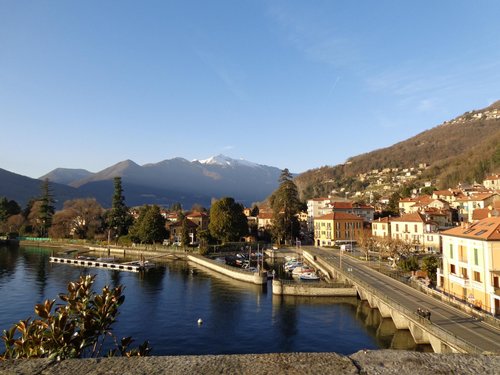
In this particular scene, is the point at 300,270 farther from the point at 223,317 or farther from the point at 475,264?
the point at 475,264

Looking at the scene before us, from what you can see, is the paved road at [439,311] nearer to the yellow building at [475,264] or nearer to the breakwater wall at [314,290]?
the breakwater wall at [314,290]

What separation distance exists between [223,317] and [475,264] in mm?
23899

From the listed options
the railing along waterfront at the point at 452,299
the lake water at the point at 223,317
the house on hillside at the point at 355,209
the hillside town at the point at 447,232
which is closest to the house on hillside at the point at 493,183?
the hillside town at the point at 447,232

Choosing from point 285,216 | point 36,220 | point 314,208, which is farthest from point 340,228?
point 36,220

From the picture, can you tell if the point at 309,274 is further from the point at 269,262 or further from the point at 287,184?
the point at 287,184

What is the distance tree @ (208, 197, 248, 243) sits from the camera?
290 ft

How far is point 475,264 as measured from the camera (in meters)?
30.9

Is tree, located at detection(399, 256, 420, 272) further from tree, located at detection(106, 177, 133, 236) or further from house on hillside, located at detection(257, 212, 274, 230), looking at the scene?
tree, located at detection(106, 177, 133, 236)

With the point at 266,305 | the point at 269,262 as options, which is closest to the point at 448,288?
the point at 266,305

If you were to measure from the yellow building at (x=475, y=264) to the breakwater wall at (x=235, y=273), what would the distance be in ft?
81.3

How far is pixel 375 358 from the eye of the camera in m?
3.25

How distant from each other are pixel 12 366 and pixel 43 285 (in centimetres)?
6030

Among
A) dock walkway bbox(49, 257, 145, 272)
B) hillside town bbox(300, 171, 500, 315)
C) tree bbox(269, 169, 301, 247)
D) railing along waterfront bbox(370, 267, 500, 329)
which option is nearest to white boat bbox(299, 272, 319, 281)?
railing along waterfront bbox(370, 267, 500, 329)

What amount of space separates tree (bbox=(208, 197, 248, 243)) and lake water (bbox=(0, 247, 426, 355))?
90.5 ft
